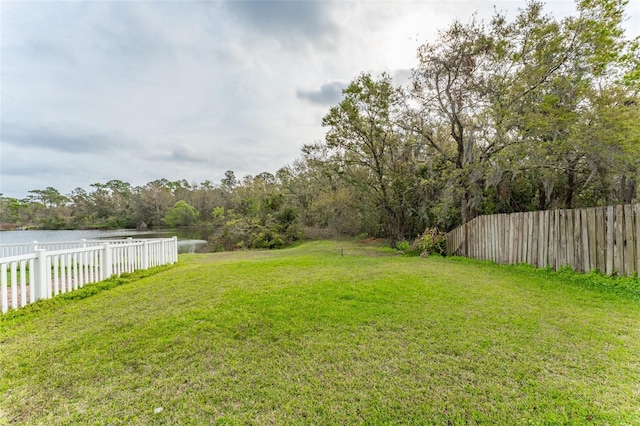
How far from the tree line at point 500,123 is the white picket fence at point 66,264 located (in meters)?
7.63

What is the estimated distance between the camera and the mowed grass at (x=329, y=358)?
1.74 meters

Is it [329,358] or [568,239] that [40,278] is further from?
[568,239]

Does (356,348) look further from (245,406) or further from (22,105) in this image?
(22,105)

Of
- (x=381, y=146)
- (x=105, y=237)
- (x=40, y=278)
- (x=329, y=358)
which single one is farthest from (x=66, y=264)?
Result: (x=105, y=237)

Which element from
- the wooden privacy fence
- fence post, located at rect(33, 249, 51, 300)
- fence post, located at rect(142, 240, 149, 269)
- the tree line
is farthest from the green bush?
fence post, located at rect(33, 249, 51, 300)

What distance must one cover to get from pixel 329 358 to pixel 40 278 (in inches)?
172

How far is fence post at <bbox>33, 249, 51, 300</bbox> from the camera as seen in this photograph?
3936 millimetres

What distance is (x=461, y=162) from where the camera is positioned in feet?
29.2

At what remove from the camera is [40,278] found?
3947 mm

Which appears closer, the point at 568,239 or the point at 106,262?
the point at 568,239

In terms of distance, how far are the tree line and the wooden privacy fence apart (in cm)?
182

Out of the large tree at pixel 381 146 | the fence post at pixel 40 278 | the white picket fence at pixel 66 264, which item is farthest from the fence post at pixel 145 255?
the large tree at pixel 381 146

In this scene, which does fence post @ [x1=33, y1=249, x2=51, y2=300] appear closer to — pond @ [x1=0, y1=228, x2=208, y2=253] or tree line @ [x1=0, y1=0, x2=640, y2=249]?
tree line @ [x1=0, y1=0, x2=640, y2=249]

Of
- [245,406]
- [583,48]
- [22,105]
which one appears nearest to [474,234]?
[583,48]
